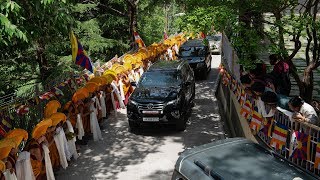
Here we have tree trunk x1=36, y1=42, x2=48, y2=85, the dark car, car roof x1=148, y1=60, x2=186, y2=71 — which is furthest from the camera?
tree trunk x1=36, y1=42, x2=48, y2=85

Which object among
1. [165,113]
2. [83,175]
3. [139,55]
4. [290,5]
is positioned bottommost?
[83,175]

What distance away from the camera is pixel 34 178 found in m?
7.80

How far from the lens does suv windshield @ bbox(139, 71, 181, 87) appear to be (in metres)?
12.7

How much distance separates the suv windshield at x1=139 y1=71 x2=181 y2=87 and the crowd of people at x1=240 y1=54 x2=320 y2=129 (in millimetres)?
3187

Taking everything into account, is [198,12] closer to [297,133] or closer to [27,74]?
[297,133]

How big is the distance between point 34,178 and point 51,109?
1900 mm

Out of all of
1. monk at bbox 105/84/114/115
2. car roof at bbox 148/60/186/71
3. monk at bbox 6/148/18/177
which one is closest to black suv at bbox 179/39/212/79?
car roof at bbox 148/60/186/71

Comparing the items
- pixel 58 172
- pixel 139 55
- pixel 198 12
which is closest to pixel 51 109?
pixel 58 172

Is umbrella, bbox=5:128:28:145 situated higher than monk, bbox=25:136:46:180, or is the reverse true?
umbrella, bbox=5:128:28:145

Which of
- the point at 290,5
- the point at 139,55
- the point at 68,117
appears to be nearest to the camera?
the point at 290,5

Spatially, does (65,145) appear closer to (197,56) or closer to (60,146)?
(60,146)

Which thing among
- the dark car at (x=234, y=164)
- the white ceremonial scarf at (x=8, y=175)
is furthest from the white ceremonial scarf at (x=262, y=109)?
the white ceremonial scarf at (x=8, y=175)

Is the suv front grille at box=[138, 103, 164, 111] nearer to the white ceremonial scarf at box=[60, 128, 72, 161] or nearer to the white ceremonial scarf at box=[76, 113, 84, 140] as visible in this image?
the white ceremonial scarf at box=[76, 113, 84, 140]

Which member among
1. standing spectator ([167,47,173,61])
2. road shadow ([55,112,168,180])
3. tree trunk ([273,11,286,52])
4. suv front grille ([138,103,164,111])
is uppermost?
tree trunk ([273,11,286,52])
